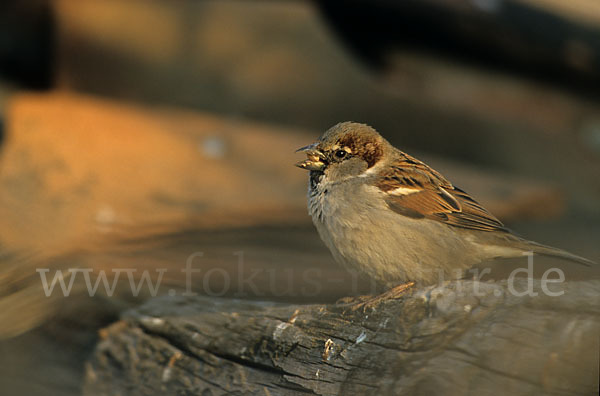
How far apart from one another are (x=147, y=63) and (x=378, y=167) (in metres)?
3.13

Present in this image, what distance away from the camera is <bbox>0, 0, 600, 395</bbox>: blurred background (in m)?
4.75

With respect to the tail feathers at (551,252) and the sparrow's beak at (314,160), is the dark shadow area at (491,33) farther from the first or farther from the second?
the tail feathers at (551,252)

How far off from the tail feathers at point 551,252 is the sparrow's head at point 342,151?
773 millimetres

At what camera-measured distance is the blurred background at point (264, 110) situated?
4750 millimetres

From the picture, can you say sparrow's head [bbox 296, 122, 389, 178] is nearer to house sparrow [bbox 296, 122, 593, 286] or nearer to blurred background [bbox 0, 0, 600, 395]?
house sparrow [bbox 296, 122, 593, 286]

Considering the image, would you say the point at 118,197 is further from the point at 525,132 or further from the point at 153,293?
the point at 525,132

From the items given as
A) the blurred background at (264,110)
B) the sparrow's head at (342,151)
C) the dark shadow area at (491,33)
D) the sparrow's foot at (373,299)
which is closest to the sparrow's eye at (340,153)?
the sparrow's head at (342,151)

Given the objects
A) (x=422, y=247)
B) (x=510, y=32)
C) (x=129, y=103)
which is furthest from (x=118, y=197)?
(x=510, y=32)

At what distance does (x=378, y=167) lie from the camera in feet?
11.0

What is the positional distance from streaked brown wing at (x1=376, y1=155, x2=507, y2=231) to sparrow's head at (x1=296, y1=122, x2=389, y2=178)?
134mm

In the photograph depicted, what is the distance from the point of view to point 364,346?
2410mm

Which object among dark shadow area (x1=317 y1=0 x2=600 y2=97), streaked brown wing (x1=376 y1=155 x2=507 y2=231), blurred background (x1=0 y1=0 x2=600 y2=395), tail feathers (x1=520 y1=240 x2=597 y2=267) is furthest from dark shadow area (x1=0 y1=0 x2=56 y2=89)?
tail feathers (x1=520 y1=240 x2=597 y2=267)

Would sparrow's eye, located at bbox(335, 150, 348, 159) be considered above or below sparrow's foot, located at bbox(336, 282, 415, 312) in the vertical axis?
above

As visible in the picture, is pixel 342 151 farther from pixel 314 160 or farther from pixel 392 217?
pixel 392 217
